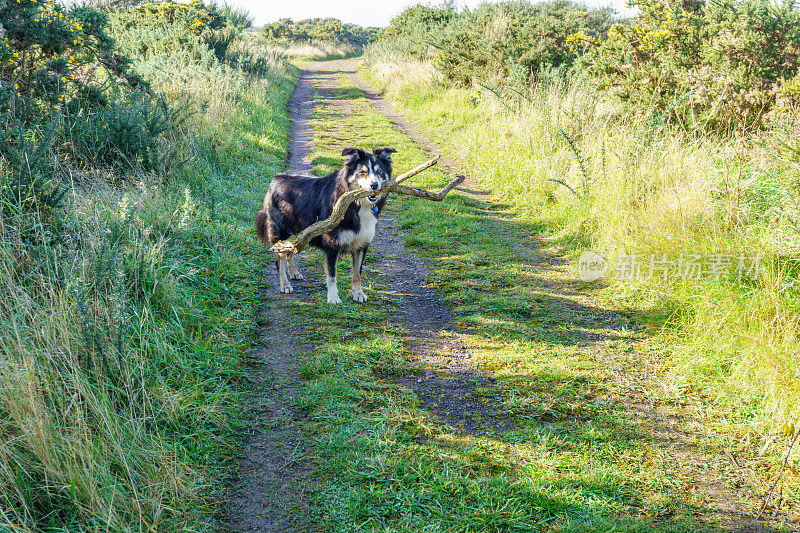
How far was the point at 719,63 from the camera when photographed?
7.50 meters

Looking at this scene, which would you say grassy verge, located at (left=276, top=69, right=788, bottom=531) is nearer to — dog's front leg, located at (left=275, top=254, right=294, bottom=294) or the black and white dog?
dog's front leg, located at (left=275, top=254, right=294, bottom=294)

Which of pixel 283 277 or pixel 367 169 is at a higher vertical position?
pixel 367 169

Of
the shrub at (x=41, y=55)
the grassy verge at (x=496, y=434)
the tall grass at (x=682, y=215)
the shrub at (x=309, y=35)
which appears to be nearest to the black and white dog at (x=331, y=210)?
the grassy verge at (x=496, y=434)

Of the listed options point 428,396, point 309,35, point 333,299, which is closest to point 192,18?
point 333,299

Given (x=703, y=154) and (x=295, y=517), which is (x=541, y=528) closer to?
(x=295, y=517)

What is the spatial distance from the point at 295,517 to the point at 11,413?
4.72 feet

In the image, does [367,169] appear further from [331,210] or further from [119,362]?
[119,362]

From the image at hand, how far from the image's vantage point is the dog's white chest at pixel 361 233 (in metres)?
5.12

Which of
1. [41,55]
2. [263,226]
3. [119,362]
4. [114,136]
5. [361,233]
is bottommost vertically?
[119,362]

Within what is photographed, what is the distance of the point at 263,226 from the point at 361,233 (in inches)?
55.3

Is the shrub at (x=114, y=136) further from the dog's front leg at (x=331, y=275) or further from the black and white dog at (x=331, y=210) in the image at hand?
the dog's front leg at (x=331, y=275)

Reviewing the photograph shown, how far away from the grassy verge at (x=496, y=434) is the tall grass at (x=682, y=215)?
21.0 inches

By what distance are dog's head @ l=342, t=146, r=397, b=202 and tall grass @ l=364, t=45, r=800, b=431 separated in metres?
2.58

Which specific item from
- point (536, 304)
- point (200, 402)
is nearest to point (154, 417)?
point (200, 402)
